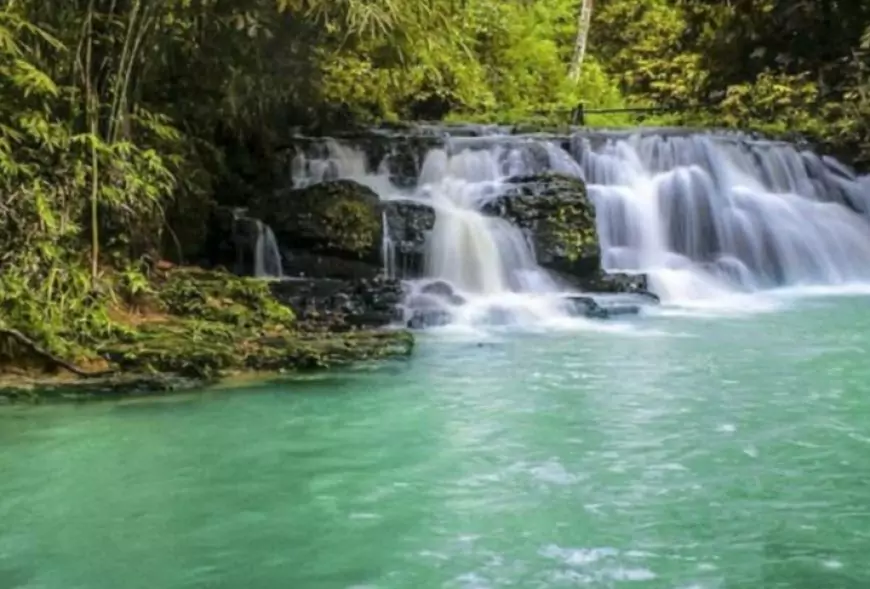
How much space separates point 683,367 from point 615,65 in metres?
19.7

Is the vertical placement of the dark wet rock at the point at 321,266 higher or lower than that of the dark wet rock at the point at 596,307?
higher

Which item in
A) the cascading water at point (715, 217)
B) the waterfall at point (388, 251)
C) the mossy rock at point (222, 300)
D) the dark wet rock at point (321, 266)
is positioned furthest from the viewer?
the cascading water at point (715, 217)

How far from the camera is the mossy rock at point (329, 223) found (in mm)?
11211

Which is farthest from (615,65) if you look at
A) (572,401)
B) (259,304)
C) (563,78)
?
(572,401)

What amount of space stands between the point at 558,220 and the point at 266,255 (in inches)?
125

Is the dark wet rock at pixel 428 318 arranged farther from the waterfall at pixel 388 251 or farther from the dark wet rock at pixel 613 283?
the dark wet rock at pixel 613 283

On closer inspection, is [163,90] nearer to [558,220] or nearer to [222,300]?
[222,300]

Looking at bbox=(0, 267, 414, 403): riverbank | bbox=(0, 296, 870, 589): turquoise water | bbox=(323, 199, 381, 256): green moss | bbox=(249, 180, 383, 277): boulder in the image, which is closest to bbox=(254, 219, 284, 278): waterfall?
bbox=(249, 180, 383, 277): boulder

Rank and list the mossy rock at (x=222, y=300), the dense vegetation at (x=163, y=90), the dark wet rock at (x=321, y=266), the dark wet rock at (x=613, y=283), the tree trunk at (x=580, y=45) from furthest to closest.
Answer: the tree trunk at (x=580, y=45) → the dark wet rock at (x=613, y=283) → the dark wet rock at (x=321, y=266) → the mossy rock at (x=222, y=300) → the dense vegetation at (x=163, y=90)

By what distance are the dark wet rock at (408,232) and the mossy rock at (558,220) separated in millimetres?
1115

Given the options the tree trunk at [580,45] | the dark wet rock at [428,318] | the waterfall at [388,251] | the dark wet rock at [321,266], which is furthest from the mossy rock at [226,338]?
the tree trunk at [580,45]

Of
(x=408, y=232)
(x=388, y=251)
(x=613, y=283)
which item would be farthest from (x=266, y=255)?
(x=613, y=283)

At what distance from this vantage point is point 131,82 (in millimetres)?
8766

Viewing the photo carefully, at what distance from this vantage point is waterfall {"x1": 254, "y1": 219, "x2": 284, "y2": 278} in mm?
11188
